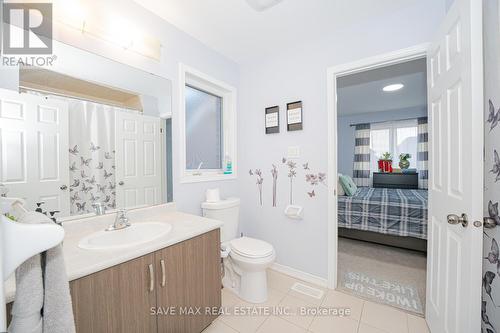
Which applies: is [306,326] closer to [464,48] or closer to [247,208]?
[247,208]

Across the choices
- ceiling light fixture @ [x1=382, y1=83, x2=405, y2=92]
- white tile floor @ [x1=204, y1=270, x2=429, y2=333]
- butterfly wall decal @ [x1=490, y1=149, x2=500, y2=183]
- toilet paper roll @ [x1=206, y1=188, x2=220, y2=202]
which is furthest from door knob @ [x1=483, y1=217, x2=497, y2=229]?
ceiling light fixture @ [x1=382, y1=83, x2=405, y2=92]

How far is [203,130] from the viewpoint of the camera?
2350mm

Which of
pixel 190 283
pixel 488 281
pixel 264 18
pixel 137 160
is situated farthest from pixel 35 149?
pixel 488 281

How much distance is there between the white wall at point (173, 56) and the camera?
1459 millimetres

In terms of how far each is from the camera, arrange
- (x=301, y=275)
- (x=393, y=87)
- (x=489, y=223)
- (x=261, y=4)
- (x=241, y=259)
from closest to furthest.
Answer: (x=489, y=223), (x=261, y=4), (x=241, y=259), (x=301, y=275), (x=393, y=87)

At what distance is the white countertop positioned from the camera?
90 cm

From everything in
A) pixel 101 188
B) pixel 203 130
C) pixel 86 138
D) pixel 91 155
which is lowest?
pixel 101 188

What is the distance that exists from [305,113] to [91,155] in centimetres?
176

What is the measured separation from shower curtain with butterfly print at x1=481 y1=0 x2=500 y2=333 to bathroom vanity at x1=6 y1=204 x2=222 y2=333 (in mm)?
1420

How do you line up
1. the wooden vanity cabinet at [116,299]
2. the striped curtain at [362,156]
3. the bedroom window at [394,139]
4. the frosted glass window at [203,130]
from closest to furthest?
the wooden vanity cabinet at [116,299], the frosted glass window at [203,130], the bedroom window at [394,139], the striped curtain at [362,156]

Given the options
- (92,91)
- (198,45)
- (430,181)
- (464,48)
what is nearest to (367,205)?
(430,181)

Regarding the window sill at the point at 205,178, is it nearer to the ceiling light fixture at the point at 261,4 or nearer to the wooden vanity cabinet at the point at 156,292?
the wooden vanity cabinet at the point at 156,292

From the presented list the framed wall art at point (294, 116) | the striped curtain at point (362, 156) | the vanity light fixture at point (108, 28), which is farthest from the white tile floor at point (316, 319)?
the striped curtain at point (362, 156)

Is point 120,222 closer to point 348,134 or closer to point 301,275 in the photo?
point 301,275
